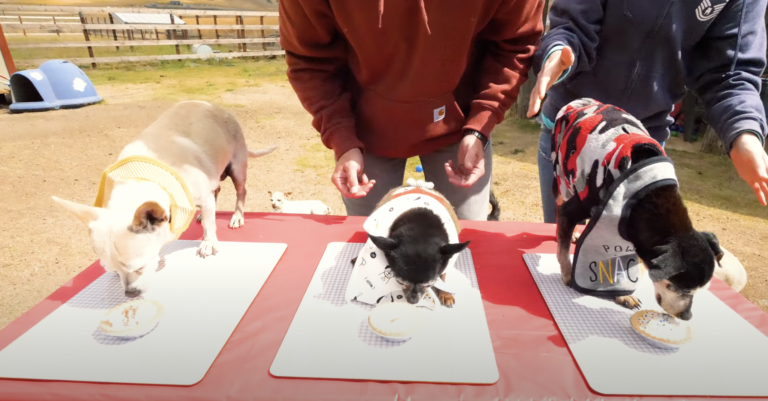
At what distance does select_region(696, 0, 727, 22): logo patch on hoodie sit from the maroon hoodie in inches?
22.5

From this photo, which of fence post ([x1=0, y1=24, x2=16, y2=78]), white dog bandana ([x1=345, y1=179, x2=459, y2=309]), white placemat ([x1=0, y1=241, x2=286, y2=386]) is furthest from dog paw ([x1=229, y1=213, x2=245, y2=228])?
fence post ([x1=0, y1=24, x2=16, y2=78])

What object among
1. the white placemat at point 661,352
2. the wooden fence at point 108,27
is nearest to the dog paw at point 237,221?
the white placemat at point 661,352

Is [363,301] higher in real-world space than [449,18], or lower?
lower

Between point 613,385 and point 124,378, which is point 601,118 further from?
point 124,378

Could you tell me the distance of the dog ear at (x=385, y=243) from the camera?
1.32 m

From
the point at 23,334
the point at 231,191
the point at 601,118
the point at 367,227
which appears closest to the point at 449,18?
the point at 601,118

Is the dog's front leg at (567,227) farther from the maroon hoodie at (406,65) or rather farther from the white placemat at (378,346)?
the maroon hoodie at (406,65)

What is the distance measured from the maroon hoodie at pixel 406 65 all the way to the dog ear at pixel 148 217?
0.74m

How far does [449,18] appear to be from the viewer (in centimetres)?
155

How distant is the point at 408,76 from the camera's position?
1709 mm

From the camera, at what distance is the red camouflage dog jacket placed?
1.27 metres

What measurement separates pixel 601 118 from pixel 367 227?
0.90 metres

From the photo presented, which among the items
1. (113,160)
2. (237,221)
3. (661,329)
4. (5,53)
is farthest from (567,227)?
(5,53)

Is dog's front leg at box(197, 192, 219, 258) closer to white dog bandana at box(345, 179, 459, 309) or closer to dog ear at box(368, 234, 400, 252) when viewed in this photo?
white dog bandana at box(345, 179, 459, 309)
